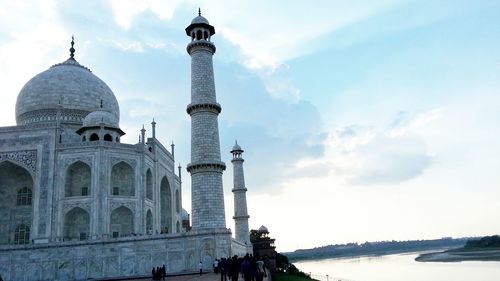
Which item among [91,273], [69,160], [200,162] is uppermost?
[69,160]

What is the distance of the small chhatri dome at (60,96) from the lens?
30.3m

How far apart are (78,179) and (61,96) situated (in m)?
7.18

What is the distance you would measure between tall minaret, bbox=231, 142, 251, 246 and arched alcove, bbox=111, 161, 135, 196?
8285mm

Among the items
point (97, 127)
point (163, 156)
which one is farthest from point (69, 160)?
point (163, 156)

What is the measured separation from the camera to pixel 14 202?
88.0 feet

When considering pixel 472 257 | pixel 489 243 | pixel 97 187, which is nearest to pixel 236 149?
pixel 97 187

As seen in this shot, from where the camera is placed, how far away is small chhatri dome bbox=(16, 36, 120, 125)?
30.3 m

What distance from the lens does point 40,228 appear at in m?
24.6

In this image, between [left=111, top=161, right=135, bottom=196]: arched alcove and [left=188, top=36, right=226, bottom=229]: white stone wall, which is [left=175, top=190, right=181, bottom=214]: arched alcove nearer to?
[left=111, top=161, right=135, bottom=196]: arched alcove

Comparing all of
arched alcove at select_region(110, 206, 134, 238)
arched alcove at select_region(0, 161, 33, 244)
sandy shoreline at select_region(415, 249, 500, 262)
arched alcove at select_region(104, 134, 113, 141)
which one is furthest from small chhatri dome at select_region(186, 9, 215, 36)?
sandy shoreline at select_region(415, 249, 500, 262)

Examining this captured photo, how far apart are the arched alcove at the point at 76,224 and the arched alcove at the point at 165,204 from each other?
6432 millimetres

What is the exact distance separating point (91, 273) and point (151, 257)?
267cm

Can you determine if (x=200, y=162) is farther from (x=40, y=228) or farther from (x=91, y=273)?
(x=40, y=228)

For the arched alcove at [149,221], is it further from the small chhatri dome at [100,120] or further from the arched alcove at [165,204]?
the small chhatri dome at [100,120]
